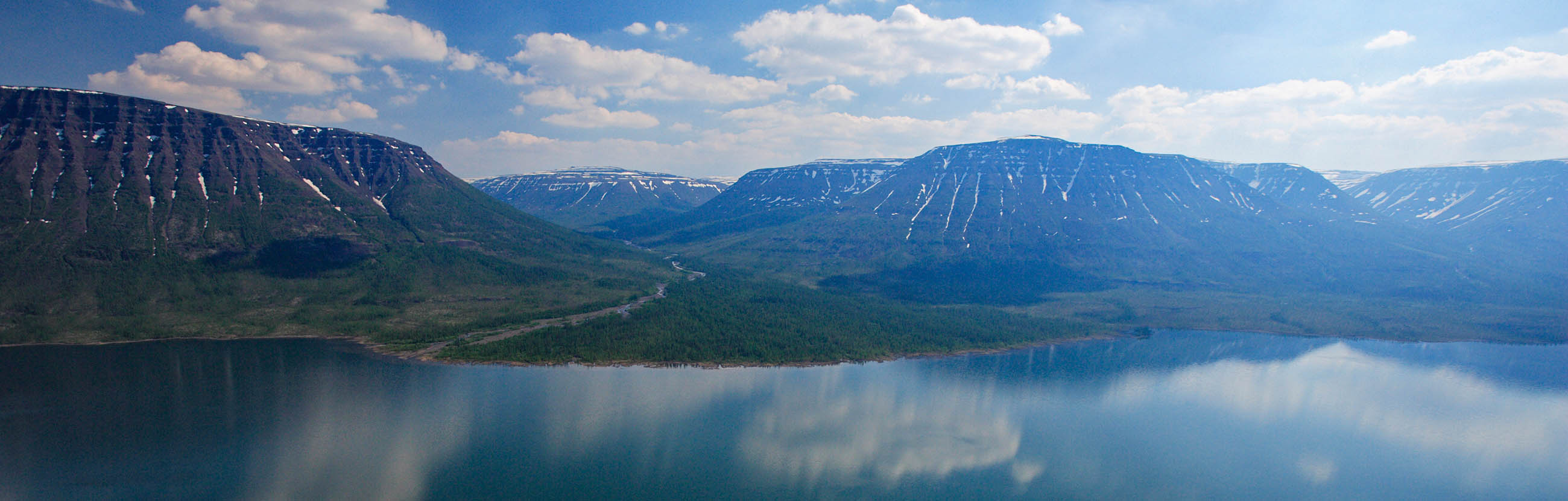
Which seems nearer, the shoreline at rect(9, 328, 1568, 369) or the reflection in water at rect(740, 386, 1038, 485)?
the reflection in water at rect(740, 386, 1038, 485)

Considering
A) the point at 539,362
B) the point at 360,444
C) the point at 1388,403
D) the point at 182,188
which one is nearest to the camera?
the point at 360,444

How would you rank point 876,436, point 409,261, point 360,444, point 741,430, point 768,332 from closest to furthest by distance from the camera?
1. point 360,444
2. point 741,430
3. point 876,436
4. point 768,332
5. point 409,261

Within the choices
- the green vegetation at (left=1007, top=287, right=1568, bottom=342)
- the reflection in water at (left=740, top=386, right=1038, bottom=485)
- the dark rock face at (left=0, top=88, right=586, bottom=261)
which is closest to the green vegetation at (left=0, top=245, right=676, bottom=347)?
the dark rock face at (left=0, top=88, right=586, bottom=261)

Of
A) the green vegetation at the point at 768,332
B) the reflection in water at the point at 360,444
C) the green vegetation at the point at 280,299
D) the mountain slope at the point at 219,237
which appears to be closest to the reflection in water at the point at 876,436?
the green vegetation at the point at 768,332

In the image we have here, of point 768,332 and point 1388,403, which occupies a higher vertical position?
point 768,332

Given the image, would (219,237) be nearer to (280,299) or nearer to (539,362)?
(280,299)

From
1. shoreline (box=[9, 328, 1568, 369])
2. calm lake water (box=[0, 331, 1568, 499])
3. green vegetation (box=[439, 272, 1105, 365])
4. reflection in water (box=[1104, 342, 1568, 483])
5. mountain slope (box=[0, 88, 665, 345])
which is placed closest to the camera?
calm lake water (box=[0, 331, 1568, 499])

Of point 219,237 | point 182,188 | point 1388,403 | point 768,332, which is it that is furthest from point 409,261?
point 1388,403

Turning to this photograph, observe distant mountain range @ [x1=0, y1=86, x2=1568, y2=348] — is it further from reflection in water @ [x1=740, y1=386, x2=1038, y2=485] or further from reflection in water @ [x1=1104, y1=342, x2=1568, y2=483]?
reflection in water @ [x1=1104, y1=342, x2=1568, y2=483]
